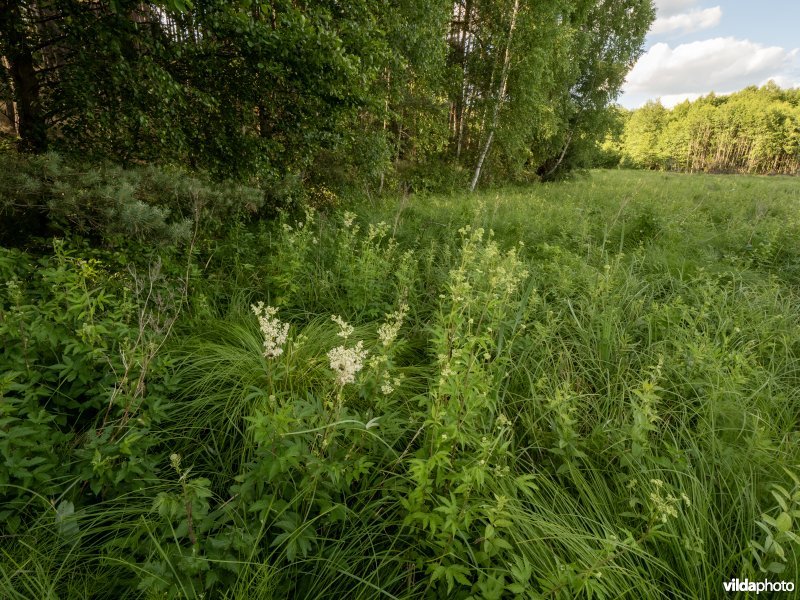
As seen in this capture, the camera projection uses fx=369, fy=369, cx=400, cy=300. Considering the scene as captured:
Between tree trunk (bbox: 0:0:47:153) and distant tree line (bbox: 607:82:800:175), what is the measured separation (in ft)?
180

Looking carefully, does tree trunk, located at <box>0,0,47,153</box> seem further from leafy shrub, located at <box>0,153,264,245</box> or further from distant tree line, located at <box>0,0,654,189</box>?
leafy shrub, located at <box>0,153,264,245</box>

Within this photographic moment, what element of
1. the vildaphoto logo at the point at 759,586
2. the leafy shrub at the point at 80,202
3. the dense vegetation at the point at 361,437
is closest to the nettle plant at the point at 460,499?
the dense vegetation at the point at 361,437

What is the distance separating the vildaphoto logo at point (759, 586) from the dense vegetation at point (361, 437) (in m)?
0.07

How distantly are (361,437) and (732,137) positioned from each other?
260ft

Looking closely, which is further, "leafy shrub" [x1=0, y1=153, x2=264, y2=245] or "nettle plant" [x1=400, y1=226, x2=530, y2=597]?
"leafy shrub" [x1=0, y1=153, x2=264, y2=245]

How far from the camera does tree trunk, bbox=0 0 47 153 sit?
3777mm

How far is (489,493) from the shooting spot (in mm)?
1895

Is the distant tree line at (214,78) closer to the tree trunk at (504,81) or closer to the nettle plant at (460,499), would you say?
the nettle plant at (460,499)

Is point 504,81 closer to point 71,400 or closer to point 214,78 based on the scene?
point 214,78

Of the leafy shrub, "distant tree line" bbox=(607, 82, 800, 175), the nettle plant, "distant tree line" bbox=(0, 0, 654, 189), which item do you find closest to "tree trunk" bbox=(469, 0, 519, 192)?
"distant tree line" bbox=(0, 0, 654, 189)

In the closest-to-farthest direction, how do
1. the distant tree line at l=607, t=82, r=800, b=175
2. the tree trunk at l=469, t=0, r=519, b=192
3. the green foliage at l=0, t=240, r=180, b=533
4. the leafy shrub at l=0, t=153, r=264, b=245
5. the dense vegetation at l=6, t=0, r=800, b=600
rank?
the dense vegetation at l=6, t=0, r=800, b=600, the green foliage at l=0, t=240, r=180, b=533, the leafy shrub at l=0, t=153, r=264, b=245, the tree trunk at l=469, t=0, r=519, b=192, the distant tree line at l=607, t=82, r=800, b=175

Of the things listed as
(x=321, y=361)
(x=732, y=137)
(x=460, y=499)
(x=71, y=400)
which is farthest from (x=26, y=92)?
(x=732, y=137)

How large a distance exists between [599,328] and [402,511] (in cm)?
233

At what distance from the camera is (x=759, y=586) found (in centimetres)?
157
